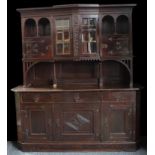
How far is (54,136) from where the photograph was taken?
11.5 feet

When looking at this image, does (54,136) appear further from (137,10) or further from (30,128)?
(137,10)

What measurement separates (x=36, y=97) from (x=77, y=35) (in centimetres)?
98

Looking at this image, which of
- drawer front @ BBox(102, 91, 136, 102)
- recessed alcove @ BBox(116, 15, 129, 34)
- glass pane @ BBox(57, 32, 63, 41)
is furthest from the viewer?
recessed alcove @ BBox(116, 15, 129, 34)

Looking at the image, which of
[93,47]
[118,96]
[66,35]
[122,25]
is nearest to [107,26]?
[122,25]

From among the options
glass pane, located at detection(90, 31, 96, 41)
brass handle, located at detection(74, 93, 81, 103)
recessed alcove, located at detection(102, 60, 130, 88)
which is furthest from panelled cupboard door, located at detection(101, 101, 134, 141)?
glass pane, located at detection(90, 31, 96, 41)

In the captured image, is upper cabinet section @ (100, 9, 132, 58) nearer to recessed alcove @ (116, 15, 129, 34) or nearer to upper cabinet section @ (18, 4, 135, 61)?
upper cabinet section @ (18, 4, 135, 61)

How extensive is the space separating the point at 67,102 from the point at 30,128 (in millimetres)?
619

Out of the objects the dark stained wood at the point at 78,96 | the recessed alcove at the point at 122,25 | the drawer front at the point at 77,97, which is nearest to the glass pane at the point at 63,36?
the dark stained wood at the point at 78,96

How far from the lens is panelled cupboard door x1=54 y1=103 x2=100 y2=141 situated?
345 centimetres

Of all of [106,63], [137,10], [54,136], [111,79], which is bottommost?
[54,136]

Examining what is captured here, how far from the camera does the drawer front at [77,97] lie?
3.43 metres

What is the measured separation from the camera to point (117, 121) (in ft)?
11.3

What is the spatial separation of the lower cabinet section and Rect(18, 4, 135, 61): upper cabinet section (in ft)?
1.74

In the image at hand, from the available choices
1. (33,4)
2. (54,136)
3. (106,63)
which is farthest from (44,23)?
(54,136)
